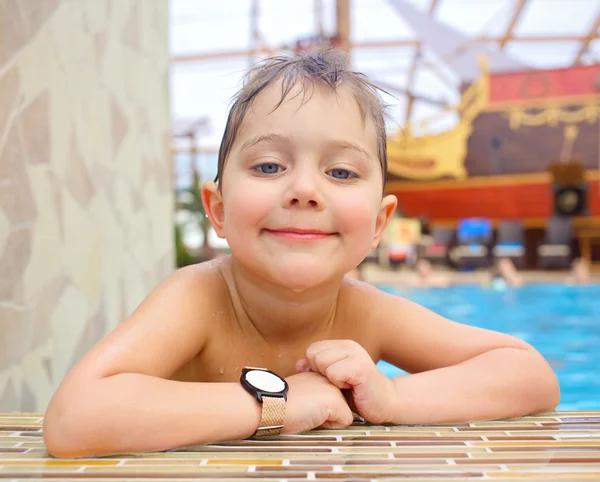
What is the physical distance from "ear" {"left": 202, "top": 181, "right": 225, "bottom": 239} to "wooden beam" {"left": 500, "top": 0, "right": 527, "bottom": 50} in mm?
15875

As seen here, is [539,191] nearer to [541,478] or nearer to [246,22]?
[246,22]

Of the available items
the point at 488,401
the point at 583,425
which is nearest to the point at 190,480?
the point at 488,401

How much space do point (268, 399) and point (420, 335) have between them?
547mm

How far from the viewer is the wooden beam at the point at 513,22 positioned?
1529 cm

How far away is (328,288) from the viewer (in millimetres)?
1462

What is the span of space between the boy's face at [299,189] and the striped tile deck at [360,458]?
34cm

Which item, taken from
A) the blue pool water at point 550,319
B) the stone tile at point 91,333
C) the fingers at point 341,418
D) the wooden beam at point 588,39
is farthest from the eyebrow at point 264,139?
the wooden beam at point 588,39

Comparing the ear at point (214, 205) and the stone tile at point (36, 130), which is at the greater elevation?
the stone tile at point (36, 130)

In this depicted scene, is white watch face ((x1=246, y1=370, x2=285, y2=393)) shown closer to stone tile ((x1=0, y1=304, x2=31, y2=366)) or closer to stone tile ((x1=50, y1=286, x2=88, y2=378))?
stone tile ((x1=0, y1=304, x2=31, y2=366))

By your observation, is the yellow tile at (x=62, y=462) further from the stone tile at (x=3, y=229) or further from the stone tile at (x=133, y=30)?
the stone tile at (x=133, y=30)

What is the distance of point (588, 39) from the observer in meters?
16.1

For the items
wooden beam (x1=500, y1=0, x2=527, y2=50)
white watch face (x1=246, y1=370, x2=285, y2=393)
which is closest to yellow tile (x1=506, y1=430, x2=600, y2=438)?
white watch face (x1=246, y1=370, x2=285, y2=393)

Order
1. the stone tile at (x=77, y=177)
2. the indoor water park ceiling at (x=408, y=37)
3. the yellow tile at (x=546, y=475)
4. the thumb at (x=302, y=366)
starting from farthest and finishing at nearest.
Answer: the indoor water park ceiling at (x=408, y=37) < the stone tile at (x=77, y=177) < the thumb at (x=302, y=366) < the yellow tile at (x=546, y=475)

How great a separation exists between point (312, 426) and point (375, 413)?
15 centimetres
